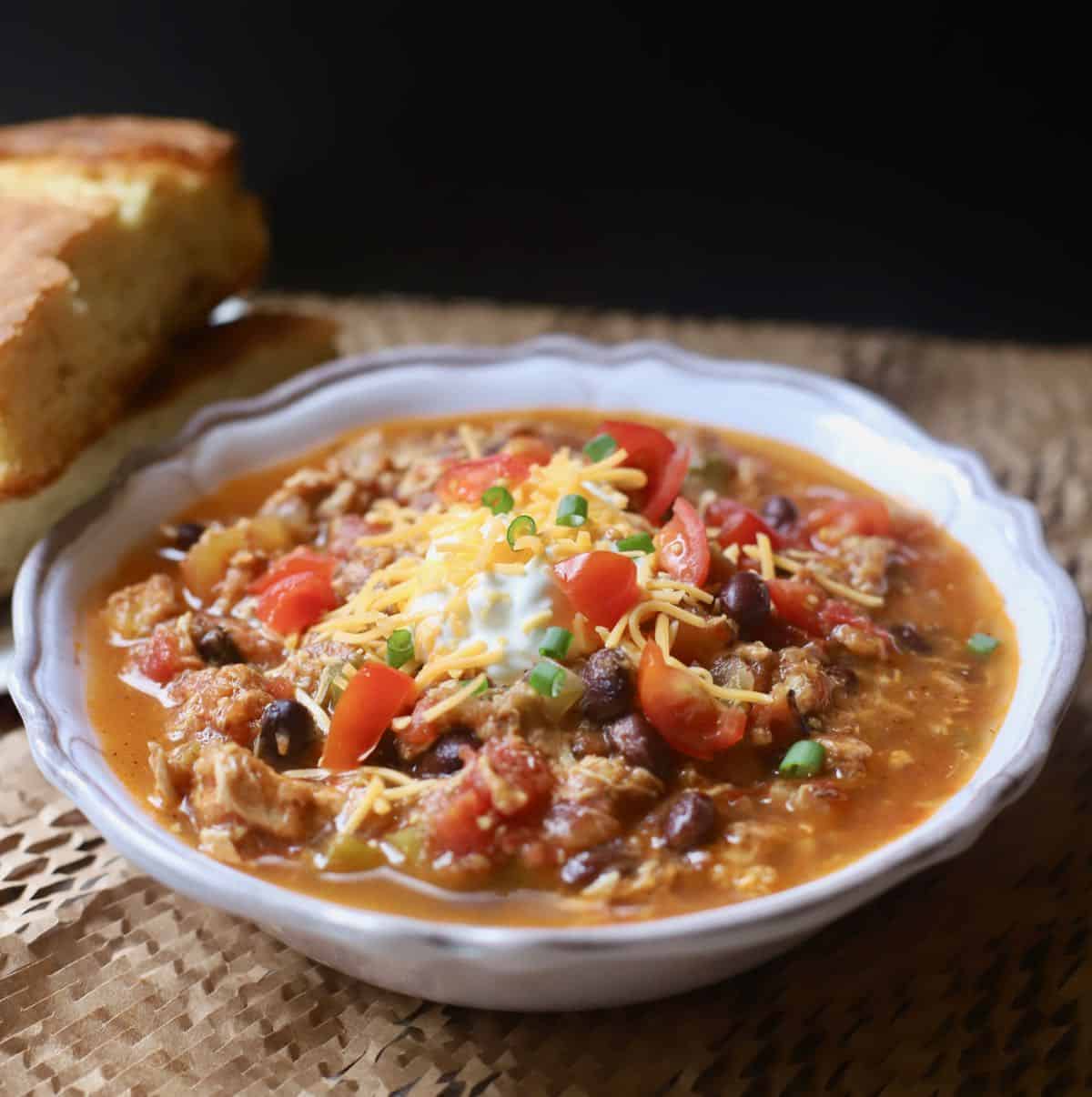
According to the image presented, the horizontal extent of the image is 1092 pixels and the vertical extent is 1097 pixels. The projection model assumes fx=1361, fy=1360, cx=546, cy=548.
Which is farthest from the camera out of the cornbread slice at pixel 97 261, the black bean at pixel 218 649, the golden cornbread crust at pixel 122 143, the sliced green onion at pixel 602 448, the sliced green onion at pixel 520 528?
the golden cornbread crust at pixel 122 143

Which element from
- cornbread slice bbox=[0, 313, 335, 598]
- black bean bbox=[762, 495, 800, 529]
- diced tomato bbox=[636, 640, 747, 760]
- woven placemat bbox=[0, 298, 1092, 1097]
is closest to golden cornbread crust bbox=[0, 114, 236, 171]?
cornbread slice bbox=[0, 313, 335, 598]

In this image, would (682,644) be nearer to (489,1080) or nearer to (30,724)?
(489,1080)

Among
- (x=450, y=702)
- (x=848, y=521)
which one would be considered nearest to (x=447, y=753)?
(x=450, y=702)

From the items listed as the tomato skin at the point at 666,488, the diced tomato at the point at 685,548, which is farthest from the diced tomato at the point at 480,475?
the diced tomato at the point at 685,548

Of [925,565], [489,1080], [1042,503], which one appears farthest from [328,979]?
[1042,503]

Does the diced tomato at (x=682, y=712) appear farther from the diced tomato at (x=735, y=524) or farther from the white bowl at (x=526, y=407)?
the diced tomato at (x=735, y=524)

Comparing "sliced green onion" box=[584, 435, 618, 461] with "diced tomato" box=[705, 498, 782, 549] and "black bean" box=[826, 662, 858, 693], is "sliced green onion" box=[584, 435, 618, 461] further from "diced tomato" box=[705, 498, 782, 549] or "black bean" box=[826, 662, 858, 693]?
"black bean" box=[826, 662, 858, 693]
